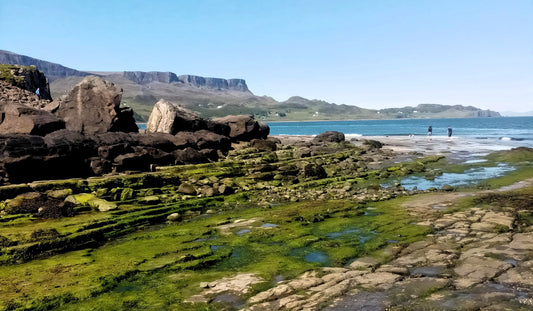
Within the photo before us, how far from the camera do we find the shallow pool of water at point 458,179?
2859 centimetres

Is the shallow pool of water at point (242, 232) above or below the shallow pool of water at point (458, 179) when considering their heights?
below

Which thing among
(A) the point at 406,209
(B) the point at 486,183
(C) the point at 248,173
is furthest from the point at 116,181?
(B) the point at 486,183

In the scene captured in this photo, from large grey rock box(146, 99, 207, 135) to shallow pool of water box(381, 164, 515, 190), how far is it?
23.1 m

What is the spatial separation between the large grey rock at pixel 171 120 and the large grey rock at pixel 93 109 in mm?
4223

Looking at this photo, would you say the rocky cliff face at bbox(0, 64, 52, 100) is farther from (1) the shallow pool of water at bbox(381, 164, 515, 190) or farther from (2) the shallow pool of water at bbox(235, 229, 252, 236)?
(1) the shallow pool of water at bbox(381, 164, 515, 190)

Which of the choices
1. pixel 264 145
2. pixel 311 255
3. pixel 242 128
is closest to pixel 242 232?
pixel 311 255

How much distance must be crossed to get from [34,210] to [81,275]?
9456 millimetres

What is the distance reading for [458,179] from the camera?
30750 millimetres

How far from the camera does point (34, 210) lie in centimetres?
1923

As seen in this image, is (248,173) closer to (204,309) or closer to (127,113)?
(127,113)

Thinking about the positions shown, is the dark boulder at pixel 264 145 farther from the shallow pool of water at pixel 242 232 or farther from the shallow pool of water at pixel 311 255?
the shallow pool of water at pixel 311 255

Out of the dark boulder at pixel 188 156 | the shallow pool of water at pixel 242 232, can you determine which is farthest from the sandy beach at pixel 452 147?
the shallow pool of water at pixel 242 232

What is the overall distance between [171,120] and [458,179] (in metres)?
28.9

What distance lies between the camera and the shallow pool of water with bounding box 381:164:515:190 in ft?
93.8
